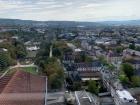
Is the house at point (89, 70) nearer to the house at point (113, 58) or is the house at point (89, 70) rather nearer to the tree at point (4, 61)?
the house at point (113, 58)

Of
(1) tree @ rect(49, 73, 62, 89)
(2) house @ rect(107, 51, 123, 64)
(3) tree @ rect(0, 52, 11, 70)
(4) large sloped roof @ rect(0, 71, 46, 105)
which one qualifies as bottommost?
(2) house @ rect(107, 51, 123, 64)

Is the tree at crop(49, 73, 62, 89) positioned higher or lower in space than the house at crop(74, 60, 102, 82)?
higher

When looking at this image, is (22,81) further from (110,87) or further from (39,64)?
(39,64)

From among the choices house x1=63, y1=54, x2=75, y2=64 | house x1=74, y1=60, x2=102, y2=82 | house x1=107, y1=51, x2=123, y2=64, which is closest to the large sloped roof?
house x1=74, y1=60, x2=102, y2=82

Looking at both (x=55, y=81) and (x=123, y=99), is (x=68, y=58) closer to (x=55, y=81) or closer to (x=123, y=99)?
(x=55, y=81)

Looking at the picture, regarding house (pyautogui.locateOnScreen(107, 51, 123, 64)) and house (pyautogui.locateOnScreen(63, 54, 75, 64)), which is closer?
house (pyautogui.locateOnScreen(63, 54, 75, 64))

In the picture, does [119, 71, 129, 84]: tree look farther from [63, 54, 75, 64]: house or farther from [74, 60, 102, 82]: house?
[63, 54, 75, 64]: house

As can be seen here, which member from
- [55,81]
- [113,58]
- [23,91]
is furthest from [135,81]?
[113,58]

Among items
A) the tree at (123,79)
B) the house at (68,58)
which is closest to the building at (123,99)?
the tree at (123,79)
